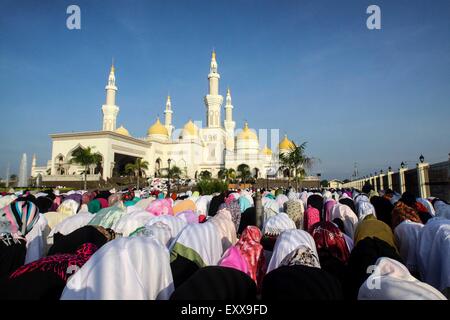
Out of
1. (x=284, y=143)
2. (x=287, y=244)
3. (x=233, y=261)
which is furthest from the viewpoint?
(x=284, y=143)

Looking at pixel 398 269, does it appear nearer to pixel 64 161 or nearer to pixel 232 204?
pixel 232 204

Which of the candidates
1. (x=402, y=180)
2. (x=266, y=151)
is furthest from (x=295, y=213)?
(x=266, y=151)

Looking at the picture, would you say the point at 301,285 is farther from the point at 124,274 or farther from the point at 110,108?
the point at 110,108

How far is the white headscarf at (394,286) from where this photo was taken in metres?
1.43

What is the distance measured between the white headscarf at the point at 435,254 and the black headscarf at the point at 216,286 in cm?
198

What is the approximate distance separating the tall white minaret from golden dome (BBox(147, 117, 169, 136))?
721 cm

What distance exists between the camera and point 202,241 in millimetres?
3033

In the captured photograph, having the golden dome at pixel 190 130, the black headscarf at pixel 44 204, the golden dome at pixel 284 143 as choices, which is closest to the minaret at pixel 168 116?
the golden dome at pixel 190 130

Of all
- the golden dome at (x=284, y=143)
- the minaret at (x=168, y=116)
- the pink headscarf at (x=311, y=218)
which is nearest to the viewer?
the pink headscarf at (x=311, y=218)

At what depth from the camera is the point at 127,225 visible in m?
4.14

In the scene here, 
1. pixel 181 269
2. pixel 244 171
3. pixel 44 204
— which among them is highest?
pixel 244 171

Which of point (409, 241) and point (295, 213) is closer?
point (409, 241)

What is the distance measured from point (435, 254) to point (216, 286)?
97.5 inches

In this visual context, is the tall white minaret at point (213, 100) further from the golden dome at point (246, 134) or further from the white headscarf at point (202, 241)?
the white headscarf at point (202, 241)
